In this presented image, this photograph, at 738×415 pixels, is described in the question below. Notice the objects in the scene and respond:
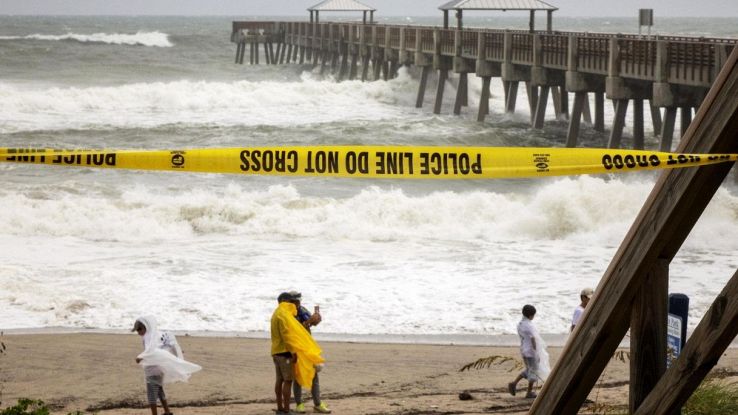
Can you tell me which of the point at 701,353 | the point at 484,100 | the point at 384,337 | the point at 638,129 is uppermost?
the point at 701,353

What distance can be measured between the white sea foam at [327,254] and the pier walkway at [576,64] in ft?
7.34

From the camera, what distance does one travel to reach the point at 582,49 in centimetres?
2747

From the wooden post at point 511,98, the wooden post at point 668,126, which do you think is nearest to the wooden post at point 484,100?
the wooden post at point 511,98

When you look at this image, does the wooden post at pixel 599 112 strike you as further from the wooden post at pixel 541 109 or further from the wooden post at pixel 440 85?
the wooden post at pixel 440 85

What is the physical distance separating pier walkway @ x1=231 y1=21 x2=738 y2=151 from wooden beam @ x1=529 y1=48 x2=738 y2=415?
17.5m

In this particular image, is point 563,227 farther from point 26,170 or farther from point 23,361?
point 26,170

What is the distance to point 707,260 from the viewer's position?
55.2ft

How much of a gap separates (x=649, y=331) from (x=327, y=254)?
14591 mm

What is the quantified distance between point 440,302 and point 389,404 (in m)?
5.31

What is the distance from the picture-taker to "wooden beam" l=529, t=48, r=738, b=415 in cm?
318

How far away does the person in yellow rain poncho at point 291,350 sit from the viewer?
839cm

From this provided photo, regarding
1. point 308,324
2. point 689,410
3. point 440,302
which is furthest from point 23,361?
point 689,410

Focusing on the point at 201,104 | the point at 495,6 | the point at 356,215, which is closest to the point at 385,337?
the point at 356,215

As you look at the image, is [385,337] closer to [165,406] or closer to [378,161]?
[165,406]
